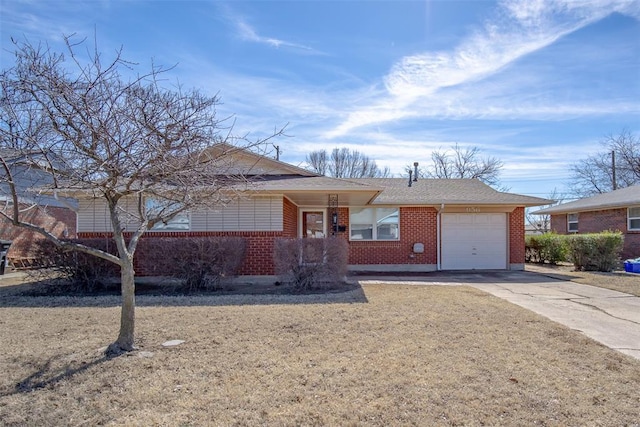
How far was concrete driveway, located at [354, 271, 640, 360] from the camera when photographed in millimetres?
5752

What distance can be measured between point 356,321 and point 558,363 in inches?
106

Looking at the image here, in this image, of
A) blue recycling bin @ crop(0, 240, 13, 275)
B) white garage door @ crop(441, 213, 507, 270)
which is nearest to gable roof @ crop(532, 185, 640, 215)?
white garage door @ crop(441, 213, 507, 270)

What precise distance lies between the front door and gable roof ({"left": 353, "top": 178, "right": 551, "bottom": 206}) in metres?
2.16

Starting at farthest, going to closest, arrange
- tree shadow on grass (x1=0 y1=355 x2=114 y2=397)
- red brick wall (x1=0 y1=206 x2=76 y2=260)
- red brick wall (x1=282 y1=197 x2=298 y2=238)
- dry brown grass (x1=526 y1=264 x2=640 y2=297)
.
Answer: red brick wall (x1=0 y1=206 x2=76 y2=260) → red brick wall (x1=282 y1=197 x2=298 y2=238) → dry brown grass (x1=526 y1=264 x2=640 y2=297) → tree shadow on grass (x1=0 y1=355 x2=114 y2=397)

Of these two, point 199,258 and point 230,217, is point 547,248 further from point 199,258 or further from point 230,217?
point 199,258

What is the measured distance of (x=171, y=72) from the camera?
215 inches

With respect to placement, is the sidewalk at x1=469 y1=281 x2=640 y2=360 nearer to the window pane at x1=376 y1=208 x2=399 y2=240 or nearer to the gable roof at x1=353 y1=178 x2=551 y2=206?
the gable roof at x1=353 y1=178 x2=551 y2=206

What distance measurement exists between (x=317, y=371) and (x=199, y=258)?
573cm

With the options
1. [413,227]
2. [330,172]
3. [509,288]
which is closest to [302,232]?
[413,227]

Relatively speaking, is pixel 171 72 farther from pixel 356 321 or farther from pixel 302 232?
pixel 302 232

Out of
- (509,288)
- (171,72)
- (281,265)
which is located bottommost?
(509,288)

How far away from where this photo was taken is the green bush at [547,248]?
1599 cm

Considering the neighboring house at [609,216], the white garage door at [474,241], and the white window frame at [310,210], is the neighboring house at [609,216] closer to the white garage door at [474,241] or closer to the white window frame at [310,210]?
the white garage door at [474,241]

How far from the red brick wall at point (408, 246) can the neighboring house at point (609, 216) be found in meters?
8.49
